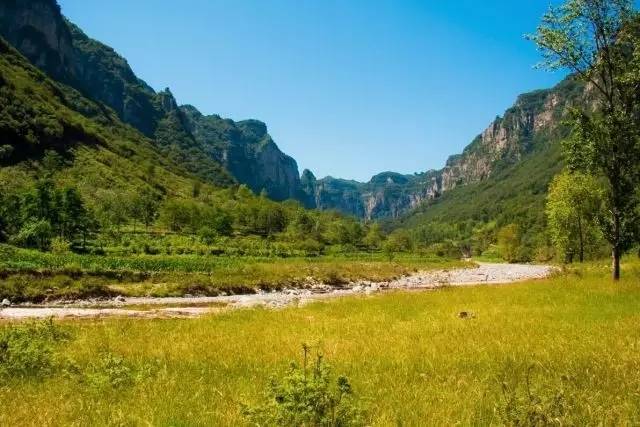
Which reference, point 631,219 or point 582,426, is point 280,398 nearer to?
point 582,426

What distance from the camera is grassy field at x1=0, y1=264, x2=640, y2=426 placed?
6.66m

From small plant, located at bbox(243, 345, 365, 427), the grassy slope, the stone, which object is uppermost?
the grassy slope

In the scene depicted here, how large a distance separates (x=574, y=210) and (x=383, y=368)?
206 feet

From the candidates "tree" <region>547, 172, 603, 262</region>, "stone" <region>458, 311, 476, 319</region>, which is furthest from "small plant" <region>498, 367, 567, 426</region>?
"tree" <region>547, 172, 603, 262</region>

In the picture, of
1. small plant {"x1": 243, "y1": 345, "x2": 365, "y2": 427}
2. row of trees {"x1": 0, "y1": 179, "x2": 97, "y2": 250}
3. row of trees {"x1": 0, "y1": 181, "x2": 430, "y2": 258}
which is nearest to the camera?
small plant {"x1": 243, "y1": 345, "x2": 365, "y2": 427}

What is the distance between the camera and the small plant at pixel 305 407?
19.8 ft

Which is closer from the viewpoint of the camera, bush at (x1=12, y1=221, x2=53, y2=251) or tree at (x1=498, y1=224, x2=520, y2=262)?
bush at (x1=12, y1=221, x2=53, y2=251)

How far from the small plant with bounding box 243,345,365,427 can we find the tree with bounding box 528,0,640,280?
25822mm

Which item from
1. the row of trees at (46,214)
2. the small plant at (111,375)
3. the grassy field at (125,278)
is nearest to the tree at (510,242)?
the grassy field at (125,278)

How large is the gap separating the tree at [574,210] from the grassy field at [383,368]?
48.4 meters

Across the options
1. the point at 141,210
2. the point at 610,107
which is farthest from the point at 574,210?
the point at 141,210

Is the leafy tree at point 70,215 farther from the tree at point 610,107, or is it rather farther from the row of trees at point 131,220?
the tree at point 610,107

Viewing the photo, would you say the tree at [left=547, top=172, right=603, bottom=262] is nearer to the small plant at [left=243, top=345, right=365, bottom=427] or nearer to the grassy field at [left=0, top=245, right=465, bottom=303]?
the grassy field at [left=0, top=245, right=465, bottom=303]

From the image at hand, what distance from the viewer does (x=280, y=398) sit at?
660 centimetres
